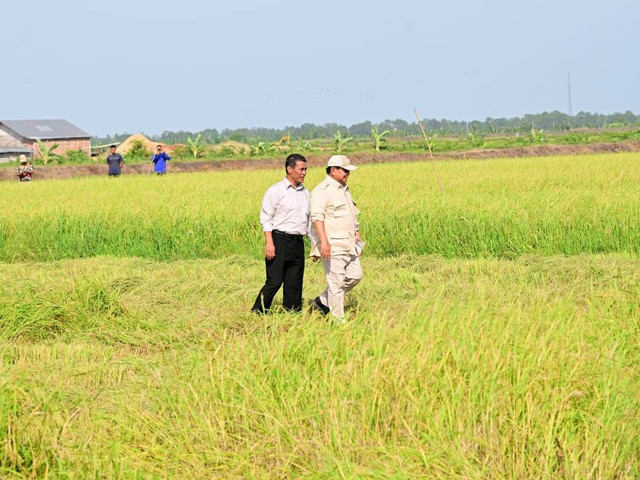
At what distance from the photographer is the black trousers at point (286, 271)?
23.2 feet

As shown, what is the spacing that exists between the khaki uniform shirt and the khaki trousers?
0.23 feet

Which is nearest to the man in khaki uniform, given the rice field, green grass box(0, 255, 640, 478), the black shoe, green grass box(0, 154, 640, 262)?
the black shoe

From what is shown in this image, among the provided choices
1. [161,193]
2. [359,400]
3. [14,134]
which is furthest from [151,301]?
[14,134]

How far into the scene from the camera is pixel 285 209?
705cm

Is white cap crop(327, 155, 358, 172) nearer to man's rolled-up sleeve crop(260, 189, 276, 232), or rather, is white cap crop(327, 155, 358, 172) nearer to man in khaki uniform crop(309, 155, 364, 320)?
man in khaki uniform crop(309, 155, 364, 320)

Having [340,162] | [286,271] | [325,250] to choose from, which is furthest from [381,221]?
[325,250]

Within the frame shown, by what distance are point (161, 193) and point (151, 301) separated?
8.14m

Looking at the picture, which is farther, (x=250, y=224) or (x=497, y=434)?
(x=250, y=224)

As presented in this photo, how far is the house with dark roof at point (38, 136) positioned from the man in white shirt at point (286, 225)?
151 feet

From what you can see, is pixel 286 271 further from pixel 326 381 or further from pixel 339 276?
pixel 326 381

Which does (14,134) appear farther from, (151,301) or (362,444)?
(362,444)

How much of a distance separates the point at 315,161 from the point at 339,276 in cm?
2922

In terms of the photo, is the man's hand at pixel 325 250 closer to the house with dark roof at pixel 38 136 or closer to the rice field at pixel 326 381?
the rice field at pixel 326 381

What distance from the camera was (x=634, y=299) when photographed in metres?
6.10
